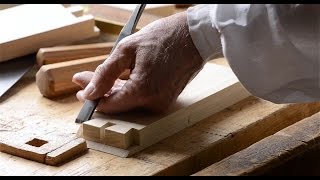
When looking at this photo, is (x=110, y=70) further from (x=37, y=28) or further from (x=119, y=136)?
(x=37, y=28)

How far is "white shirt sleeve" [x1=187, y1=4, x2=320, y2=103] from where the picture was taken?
1079mm

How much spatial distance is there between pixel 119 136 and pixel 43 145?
0.38 feet

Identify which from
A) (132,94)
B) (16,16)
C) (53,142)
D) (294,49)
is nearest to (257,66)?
(294,49)

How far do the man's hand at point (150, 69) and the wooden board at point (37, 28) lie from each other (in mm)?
287

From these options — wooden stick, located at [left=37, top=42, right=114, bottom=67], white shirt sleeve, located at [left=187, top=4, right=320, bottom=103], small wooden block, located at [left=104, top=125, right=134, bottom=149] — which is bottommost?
small wooden block, located at [left=104, top=125, right=134, bottom=149]

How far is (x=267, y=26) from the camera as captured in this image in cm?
108

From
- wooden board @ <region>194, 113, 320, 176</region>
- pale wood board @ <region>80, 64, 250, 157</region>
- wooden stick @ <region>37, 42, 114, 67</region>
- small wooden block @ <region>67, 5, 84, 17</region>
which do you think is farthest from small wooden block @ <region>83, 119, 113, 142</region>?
small wooden block @ <region>67, 5, 84, 17</region>

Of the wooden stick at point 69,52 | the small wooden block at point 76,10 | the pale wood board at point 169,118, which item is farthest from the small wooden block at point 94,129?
the small wooden block at point 76,10

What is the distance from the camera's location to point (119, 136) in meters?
1.13

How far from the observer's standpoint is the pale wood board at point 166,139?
3.58ft

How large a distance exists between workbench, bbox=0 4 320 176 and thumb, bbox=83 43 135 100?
75mm

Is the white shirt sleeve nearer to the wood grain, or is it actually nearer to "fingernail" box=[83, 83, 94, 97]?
"fingernail" box=[83, 83, 94, 97]

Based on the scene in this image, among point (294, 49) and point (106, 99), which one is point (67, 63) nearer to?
point (106, 99)

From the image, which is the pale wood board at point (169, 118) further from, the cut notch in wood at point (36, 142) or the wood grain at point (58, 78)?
the wood grain at point (58, 78)
